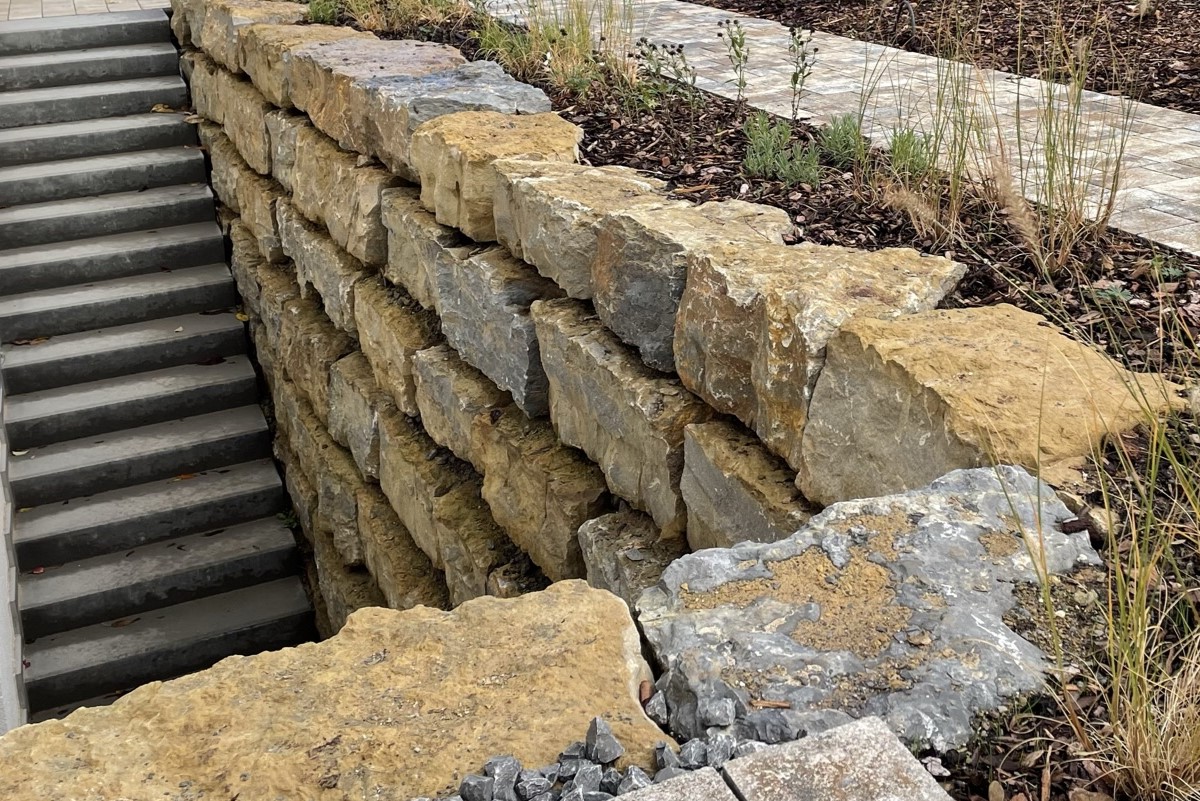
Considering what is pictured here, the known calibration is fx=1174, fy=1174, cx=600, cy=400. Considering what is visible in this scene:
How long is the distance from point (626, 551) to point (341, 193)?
2.35m

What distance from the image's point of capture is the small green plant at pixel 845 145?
3584mm

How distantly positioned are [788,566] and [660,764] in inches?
18.8

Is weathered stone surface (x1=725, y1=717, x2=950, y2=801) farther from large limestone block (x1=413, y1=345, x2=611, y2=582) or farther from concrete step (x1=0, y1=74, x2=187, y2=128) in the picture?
concrete step (x1=0, y1=74, x2=187, y2=128)

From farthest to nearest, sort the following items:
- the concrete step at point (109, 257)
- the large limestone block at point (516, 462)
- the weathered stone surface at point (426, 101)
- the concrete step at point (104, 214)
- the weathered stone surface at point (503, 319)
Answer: the concrete step at point (104, 214) → the concrete step at point (109, 257) → the weathered stone surface at point (426, 101) → the weathered stone surface at point (503, 319) → the large limestone block at point (516, 462)

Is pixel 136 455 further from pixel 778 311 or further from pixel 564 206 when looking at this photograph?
pixel 778 311

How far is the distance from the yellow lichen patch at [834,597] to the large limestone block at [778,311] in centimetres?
64

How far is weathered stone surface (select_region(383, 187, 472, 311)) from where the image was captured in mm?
3941

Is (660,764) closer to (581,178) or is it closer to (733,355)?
(733,355)

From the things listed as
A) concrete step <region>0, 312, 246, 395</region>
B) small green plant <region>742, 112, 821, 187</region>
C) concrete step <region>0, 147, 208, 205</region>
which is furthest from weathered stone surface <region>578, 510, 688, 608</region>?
concrete step <region>0, 147, 208, 205</region>

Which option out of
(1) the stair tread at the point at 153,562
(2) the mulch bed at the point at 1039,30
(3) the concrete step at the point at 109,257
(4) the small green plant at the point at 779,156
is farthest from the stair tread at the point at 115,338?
(4) the small green plant at the point at 779,156

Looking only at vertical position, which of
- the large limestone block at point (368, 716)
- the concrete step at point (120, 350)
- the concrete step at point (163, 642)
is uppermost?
the large limestone block at point (368, 716)

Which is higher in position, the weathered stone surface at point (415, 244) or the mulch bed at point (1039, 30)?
the mulch bed at point (1039, 30)

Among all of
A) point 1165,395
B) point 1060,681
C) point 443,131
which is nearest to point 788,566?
point 1060,681

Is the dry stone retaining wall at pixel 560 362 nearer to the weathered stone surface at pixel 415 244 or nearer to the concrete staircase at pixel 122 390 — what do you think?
the weathered stone surface at pixel 415 244
